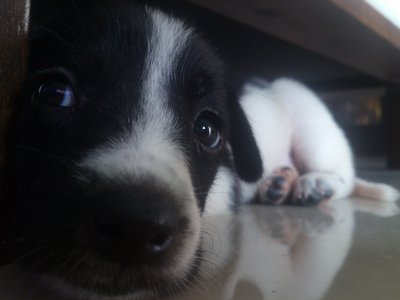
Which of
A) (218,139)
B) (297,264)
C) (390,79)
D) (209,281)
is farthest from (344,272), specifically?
(390,79)

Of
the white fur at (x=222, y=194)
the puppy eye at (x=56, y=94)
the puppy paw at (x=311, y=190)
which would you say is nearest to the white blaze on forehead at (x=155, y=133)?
the puppy eye at (x=56, y=94)

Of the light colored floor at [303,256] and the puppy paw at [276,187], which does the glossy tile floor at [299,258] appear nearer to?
the light colored floor at [303,256]

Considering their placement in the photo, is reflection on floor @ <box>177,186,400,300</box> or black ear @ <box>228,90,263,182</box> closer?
reflection on floor @ <box>177,186,400,300</box>

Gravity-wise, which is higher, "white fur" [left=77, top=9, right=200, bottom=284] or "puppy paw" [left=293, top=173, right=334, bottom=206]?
"white fur" [left=77, top=9, right=200, bottom=284]

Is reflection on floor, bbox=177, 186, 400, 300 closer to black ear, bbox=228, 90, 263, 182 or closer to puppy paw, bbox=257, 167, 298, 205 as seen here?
black ear, bbox=228, 90, 263, 182

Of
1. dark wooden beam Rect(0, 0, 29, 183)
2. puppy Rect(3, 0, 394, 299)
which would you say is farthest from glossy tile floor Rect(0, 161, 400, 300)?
dark wooden beam Rect(0, 0, 29, 183)

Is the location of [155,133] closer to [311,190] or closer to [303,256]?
[303,256]
